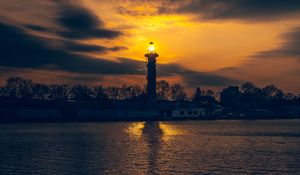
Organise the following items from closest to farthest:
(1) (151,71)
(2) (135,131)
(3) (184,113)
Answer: (2) (135,131)
(1) (151,71)
(3) (184,113)

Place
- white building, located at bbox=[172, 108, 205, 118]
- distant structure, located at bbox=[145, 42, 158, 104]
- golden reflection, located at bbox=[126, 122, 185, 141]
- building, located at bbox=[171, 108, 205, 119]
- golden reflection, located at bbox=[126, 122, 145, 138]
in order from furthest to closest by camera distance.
A: 1. white building, located at bbox=[172, 108, 205, 118]
2. building, located at bbox=[171, 108, 205, 119]
3. distant structure, located at bbox=[145, 42, 158, 104]
4. golden reflection, located at bbox=[126, 122, 145, 138]
5. golden reflection, located at bbox=[126, 122, 185, 141]

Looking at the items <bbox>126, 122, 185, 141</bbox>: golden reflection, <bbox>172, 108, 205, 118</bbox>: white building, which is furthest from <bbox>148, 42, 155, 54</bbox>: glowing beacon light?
<bbox>126, 122, 185, 141</bbox>: golden reflection

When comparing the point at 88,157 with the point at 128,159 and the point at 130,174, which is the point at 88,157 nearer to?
the point at 128,159

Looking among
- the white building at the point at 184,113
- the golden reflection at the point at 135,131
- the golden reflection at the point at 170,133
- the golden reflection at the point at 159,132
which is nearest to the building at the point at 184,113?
the white building at the point at 184,113

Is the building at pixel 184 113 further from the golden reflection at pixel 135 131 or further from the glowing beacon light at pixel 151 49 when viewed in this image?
the golden reflection at pixel 135 131

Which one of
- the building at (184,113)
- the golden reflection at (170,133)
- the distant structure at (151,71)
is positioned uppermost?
the distant structure at (151,71)

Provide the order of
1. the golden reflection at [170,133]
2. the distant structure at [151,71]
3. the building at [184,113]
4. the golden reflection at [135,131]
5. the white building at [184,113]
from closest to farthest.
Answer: the golden reflection at [170,133]
the golden reflection at [135,131]
the distant structure at [151,71]
the building at [184,113]
the white building at [184,113]

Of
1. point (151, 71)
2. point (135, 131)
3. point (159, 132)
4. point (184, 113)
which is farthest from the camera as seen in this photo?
point (184, 113)

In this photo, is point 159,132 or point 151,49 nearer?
point 159,132

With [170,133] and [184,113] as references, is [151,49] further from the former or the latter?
[170,133]

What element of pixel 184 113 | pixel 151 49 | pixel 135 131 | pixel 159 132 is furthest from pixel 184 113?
pixel 159 132

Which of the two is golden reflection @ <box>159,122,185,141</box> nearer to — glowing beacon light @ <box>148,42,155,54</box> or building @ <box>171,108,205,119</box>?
glowing beacon light @ <box>148,42,155,54</box>

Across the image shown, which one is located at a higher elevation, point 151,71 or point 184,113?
point 151,71

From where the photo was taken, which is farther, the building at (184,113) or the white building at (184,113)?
the white building at (184,113)
